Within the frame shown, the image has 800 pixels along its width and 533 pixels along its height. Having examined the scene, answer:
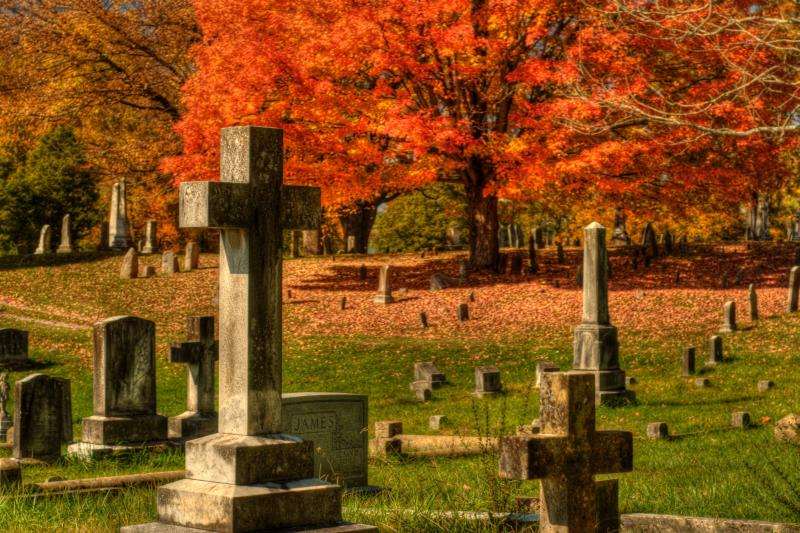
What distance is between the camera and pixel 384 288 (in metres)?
26.4

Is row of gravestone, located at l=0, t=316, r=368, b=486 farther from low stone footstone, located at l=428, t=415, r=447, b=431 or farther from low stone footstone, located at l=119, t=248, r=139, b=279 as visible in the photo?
low stone footstone, located at l=119, t=248, r=139, b=279

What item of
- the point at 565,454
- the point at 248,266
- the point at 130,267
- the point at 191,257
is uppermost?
the point at 191,257

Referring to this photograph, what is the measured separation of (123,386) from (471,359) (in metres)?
8.82

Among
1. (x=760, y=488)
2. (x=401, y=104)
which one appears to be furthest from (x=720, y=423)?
(x=401, y=104)

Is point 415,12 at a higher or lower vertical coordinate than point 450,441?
→ higher

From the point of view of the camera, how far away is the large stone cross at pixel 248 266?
5824 mm

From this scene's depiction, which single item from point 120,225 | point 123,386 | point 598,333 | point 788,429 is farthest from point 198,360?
point 120,225

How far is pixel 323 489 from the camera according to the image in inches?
231

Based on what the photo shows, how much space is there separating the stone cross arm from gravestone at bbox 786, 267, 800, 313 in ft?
61.0

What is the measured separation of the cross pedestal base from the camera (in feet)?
42.9

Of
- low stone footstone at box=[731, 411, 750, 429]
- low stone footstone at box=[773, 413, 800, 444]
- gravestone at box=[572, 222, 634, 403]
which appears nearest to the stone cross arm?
low stone footstone at box=[773, 413, 800, 444]

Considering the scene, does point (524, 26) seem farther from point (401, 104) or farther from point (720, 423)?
point (720, 423)

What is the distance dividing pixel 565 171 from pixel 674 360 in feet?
22.8

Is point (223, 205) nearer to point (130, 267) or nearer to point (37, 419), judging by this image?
point (37, 419)
